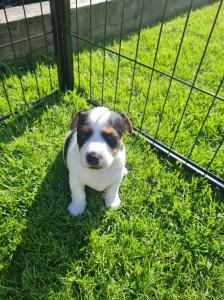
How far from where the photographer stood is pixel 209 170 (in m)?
2.63

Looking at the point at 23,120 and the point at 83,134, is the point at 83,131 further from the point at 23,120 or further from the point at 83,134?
the point at 23,120

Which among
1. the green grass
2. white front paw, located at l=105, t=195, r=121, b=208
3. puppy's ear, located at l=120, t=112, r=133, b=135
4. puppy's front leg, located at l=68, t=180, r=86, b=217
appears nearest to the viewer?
the green grass

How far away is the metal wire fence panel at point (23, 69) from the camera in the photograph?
3080mm

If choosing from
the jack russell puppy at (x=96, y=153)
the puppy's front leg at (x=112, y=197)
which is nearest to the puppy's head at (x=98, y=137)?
the jack russell puppy at (x=96, y=153)

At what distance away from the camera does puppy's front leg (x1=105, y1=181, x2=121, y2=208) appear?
2.13m

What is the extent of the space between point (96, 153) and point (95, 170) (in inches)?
11.5

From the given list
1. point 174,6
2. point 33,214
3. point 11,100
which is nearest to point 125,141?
point 33,214

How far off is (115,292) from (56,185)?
95cm

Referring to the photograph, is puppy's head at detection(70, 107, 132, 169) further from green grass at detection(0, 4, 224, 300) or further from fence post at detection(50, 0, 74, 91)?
fence post at detection(50, 0, 74, 91)

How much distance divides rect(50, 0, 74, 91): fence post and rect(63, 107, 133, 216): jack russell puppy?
1.35 meters

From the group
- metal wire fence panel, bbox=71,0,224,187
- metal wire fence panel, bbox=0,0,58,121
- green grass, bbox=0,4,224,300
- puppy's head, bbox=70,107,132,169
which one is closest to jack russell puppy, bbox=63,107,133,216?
puppy's head, bbox=70,107,132,169

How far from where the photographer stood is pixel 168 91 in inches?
97.0

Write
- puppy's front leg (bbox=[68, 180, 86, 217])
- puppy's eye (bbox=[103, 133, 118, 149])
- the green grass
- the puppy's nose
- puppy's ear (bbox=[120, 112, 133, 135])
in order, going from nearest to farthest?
the puppy's nose, puppy's eye (bbox=[103, 133, 118, 149]), the green grass, puppy's ear (bbox=[120, 112, 133, 135]), puppy's front leg (bbox=[68, 180, 86, 217])

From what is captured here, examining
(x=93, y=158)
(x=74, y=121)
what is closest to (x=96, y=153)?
(x=93, y=158)
